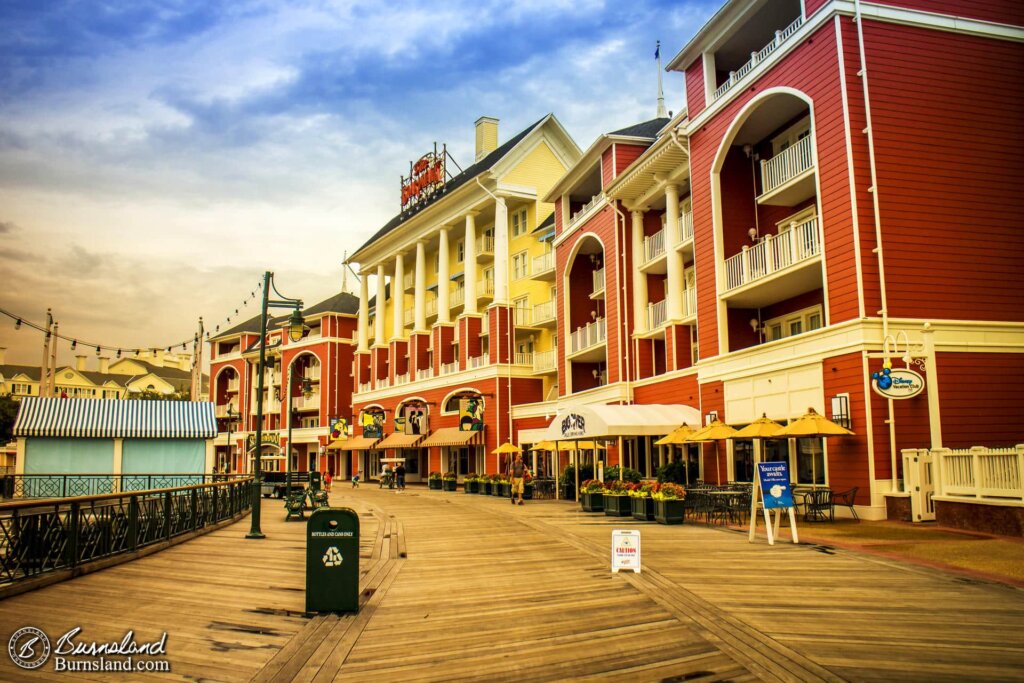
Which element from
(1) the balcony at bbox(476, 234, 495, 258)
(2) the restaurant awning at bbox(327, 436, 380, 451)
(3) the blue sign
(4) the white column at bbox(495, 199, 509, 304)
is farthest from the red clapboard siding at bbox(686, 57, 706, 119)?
(2) the restaurant awning at bbox(327, 436, 380, 451)

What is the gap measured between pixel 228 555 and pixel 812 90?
1825 centimetres

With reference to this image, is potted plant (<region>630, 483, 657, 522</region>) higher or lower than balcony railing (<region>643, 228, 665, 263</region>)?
lower

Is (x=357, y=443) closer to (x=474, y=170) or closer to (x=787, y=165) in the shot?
(x=474, y=170)

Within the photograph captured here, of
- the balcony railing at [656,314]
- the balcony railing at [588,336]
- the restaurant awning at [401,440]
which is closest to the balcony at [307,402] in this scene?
the restaurant awning at [401,440]

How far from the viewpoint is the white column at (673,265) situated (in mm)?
29078

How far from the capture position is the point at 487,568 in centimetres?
1260

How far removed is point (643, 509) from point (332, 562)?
1272 centimetres

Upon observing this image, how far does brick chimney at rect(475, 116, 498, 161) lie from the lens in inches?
2377

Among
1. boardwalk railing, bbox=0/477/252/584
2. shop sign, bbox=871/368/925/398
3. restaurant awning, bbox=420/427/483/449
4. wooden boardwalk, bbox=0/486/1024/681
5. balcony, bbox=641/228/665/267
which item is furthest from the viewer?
restaurant awning, bbox=420/427/483/449

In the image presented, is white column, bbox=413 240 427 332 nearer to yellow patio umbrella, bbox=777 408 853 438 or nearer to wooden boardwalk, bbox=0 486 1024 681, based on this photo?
yellow patio umbrella, bbox=777 408 853 438

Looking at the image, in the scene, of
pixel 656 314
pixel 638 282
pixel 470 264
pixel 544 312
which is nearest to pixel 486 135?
pixel 470 264

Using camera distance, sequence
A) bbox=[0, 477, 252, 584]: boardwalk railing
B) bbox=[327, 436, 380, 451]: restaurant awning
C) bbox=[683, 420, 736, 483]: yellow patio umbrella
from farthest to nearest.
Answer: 1. bbox=[327, 436, 380, 451]: restaurant awning
2. bbox=[683, 420, 736, 483]: yellow patio umbrella
3. bbox=[0, 477, 252, 584]: boardwalk railing

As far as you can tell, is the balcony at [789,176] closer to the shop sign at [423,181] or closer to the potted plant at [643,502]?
the potted plant at [643,502]

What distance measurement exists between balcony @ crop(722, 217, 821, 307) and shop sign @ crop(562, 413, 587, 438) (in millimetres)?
6099
